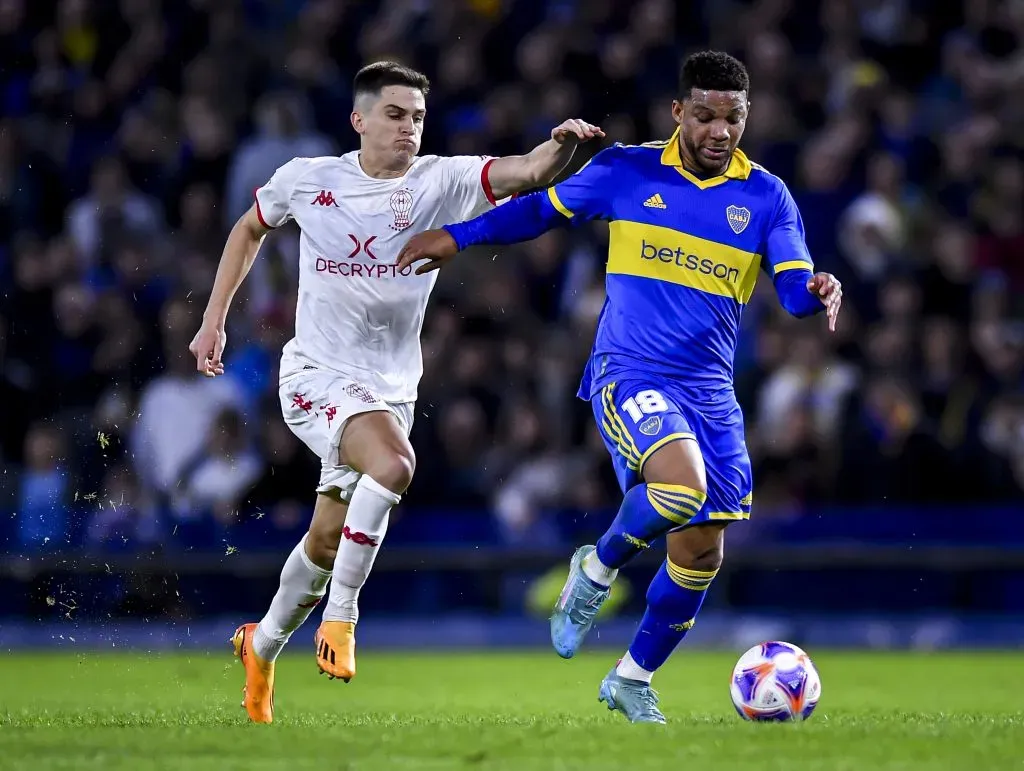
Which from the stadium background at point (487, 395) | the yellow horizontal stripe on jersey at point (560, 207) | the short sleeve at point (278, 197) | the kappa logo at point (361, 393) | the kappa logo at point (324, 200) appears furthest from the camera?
the stadium background at point (487, 395)

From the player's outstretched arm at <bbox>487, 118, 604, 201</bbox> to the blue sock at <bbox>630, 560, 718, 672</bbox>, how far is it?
1.76 meters

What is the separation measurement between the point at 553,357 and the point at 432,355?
0.94 meters

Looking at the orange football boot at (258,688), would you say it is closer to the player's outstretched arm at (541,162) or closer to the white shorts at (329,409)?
the white shorts at (329,409)

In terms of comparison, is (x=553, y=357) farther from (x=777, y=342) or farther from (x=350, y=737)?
(x=350, y=737)

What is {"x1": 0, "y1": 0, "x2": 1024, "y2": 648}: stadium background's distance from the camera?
13039 mm

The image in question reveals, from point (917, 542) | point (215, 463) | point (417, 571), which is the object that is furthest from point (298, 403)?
point (917, 542)

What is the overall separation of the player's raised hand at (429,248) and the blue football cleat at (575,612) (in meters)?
1.44

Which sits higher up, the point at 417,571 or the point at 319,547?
the point at 319,547

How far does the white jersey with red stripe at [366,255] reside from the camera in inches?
307

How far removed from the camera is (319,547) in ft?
25.9

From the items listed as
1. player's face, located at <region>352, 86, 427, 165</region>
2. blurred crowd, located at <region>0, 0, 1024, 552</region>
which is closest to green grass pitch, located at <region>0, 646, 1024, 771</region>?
blurred crowd, located at <region>0, 0, 1024, 552</region>

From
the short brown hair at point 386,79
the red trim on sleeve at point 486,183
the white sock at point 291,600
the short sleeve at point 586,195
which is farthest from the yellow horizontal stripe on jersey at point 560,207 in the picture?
the white sock at point 291,600

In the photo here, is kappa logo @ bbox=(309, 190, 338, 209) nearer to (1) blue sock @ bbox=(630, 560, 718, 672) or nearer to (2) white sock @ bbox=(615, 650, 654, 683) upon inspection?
(1) blue sock @ bbox=(630, 560, 718, 672)

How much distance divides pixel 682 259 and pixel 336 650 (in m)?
2.19
